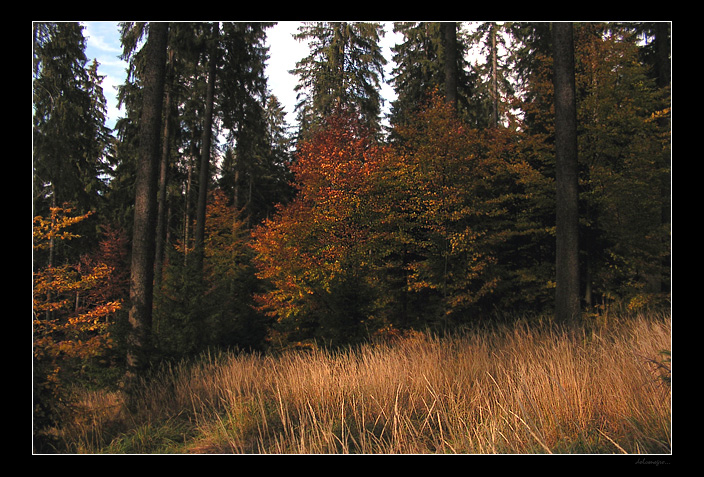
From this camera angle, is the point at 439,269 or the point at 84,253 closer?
the point at 439,269

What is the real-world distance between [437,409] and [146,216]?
6242 mm

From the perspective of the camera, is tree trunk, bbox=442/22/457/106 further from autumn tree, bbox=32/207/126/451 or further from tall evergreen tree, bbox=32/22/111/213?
autumn tree, bbox=32/207/126/451

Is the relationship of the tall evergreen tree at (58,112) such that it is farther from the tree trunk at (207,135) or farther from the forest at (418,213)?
the tree trunk at (207,135)

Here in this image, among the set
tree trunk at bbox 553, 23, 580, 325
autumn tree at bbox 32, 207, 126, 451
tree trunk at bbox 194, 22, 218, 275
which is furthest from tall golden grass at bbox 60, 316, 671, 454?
tree trunk at bbox 194, 22, 218, 275

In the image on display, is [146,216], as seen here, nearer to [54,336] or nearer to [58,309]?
[58,309]

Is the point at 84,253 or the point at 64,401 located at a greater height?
the point at 84,253

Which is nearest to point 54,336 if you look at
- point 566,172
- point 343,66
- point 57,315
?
point 57,315

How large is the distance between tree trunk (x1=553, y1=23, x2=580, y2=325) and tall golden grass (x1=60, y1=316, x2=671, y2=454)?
1793mm

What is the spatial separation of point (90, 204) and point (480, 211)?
1290 cm

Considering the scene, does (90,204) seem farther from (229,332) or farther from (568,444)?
(568,444)

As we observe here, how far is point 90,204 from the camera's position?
1420 cm

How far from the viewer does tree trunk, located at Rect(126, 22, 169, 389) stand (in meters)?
7.54

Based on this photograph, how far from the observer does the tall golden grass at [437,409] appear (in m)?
3.27

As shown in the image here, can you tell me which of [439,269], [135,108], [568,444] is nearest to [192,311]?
[439,269]
